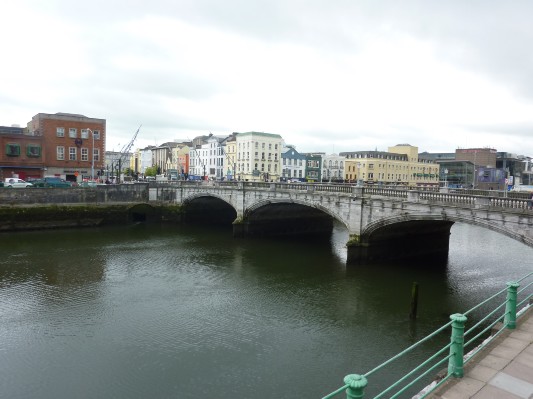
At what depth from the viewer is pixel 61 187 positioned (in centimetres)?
4612

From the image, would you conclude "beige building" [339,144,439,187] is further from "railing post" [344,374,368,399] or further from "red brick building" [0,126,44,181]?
"railing post" [344,374,368,399]

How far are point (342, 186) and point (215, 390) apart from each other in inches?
847

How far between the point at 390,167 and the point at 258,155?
39831mm

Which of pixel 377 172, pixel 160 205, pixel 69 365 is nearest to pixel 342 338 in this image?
pixel 69 365

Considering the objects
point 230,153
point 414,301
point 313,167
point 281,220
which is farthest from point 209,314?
point 313,167

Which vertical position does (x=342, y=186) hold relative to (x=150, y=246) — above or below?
above

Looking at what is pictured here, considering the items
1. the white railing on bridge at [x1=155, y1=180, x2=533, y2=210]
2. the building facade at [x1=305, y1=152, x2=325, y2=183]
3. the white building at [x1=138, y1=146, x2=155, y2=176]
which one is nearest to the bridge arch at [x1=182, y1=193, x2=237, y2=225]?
the white railing on bridge at [x1=155, y1=180, x2=533, y2=210]

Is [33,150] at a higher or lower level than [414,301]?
higher

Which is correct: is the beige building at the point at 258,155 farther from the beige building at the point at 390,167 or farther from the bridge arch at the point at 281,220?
the bridge arch at the point at 281,220

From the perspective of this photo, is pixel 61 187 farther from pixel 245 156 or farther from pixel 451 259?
pixel 245 156

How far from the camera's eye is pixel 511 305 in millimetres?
9422

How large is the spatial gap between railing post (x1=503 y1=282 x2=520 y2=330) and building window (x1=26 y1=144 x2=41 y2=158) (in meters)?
60.8

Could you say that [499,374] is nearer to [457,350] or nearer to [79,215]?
[457,350]

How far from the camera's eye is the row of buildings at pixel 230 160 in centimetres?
5759
